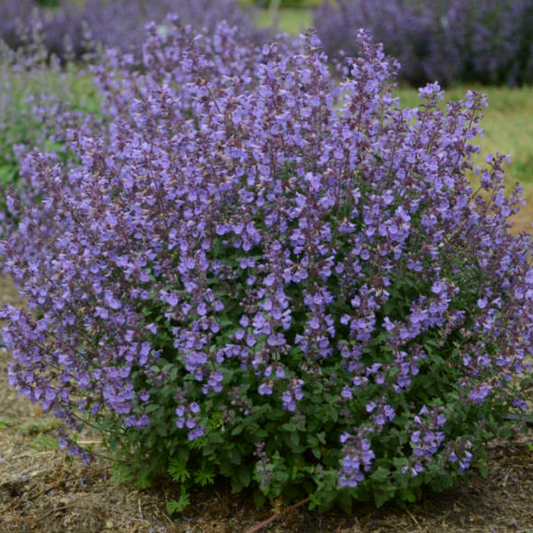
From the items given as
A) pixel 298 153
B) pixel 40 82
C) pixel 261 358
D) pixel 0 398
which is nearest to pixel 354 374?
pixel 261 358

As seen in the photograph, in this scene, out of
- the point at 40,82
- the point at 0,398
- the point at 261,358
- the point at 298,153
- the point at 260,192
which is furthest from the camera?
the point at 40,82

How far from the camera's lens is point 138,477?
127 inches

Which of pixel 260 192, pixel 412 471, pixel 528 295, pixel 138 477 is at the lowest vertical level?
pixel 138 477

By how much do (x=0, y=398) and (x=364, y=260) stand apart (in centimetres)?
254

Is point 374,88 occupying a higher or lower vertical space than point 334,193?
higher

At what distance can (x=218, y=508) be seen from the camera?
10.5 ft

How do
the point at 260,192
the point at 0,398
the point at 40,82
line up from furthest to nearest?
1. the point at 40,82
2. the point at 0,398
3. the point at 260,192

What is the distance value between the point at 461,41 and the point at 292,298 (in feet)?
32.3

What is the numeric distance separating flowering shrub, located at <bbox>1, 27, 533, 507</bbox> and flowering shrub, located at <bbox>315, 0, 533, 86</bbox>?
28.4 ft

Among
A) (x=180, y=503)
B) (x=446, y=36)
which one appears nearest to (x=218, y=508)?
(x=180, y=503)

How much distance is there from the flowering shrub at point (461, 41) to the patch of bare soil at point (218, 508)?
8.81m

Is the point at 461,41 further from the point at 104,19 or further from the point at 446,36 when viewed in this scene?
the point at 104,19

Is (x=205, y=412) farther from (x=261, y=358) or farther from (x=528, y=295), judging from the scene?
(x=528, y=295)

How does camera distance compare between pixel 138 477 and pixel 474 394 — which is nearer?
pixel 474 394
